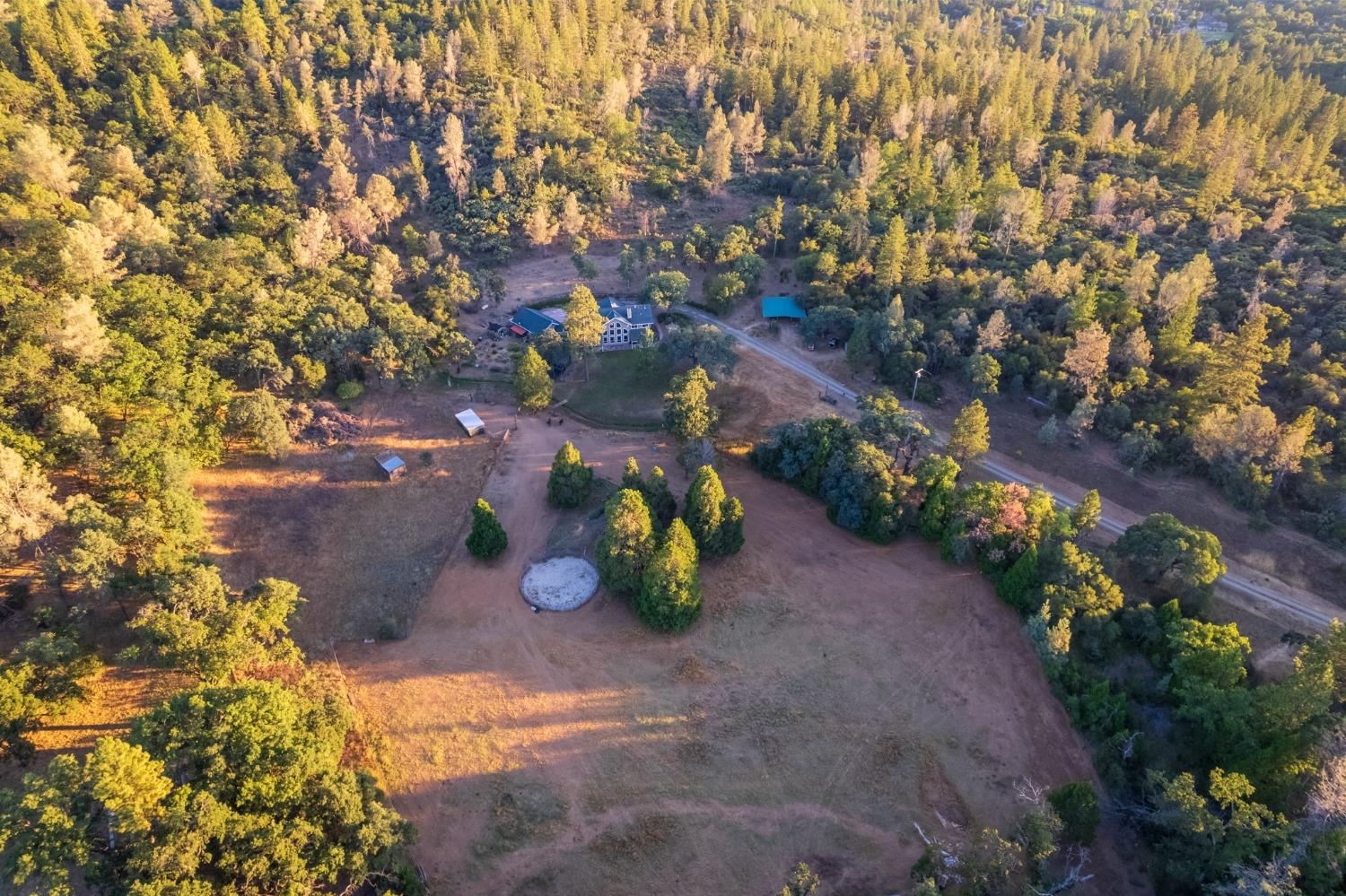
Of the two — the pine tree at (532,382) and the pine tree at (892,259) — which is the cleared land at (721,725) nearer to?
the pine tree at (532,382)

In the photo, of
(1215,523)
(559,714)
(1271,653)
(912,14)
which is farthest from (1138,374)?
(912,14)

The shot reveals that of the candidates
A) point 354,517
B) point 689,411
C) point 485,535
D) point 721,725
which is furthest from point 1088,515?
point 354,517

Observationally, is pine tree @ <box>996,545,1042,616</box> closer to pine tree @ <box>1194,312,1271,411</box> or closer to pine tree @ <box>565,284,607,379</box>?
pine tree @ <box>1194,312,1271,411</box>

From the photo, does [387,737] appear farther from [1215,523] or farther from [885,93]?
[885,93]

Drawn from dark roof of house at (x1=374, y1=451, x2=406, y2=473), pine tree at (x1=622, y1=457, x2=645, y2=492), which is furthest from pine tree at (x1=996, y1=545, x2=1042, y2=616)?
dark roof of house at (x1=374, y1=451, x2=406, y2=473)

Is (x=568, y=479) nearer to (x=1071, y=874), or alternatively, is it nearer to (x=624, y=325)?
(x=624, y=325)

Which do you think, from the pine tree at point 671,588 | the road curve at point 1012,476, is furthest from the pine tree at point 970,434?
the pine tree at point 671,588
